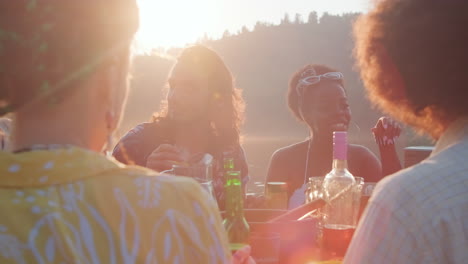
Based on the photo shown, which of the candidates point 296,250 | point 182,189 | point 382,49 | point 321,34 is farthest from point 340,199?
point 321,34

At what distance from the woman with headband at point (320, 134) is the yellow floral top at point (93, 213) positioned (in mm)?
2478

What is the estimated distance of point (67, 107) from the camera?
3.02 ft

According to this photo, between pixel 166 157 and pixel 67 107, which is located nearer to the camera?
pixel 67 107

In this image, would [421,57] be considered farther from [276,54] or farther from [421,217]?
[276,54]

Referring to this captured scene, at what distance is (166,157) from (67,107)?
1.42m

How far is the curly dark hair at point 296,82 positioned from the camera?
3.63 metres

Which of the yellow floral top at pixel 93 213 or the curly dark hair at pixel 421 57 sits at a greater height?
the curly dark hair at pixel 421 57

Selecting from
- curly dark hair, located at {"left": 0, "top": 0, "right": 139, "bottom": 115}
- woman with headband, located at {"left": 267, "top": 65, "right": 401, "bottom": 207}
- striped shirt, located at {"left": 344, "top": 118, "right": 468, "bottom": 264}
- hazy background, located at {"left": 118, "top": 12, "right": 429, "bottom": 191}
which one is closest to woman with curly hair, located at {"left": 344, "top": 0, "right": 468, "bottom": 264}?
striped shirt, located at {"left": 344, "top": 118, "right": 468, "bottom": 264}

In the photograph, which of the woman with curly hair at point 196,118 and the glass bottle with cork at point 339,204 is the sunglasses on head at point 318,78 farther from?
the glass bottle with cork at point 339,204

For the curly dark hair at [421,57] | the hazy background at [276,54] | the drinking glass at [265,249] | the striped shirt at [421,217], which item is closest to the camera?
the striped shirt at [421,217]

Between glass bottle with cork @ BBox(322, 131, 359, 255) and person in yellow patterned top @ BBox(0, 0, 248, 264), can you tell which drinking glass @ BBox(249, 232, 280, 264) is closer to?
glass bottle with cork @ BBox(322, 131, 359, 255)

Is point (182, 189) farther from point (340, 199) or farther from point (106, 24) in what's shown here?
point (340, 199)

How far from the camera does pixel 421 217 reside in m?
1.03

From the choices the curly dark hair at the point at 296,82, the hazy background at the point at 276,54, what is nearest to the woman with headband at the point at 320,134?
the curly dark hair at the point at 296,82
